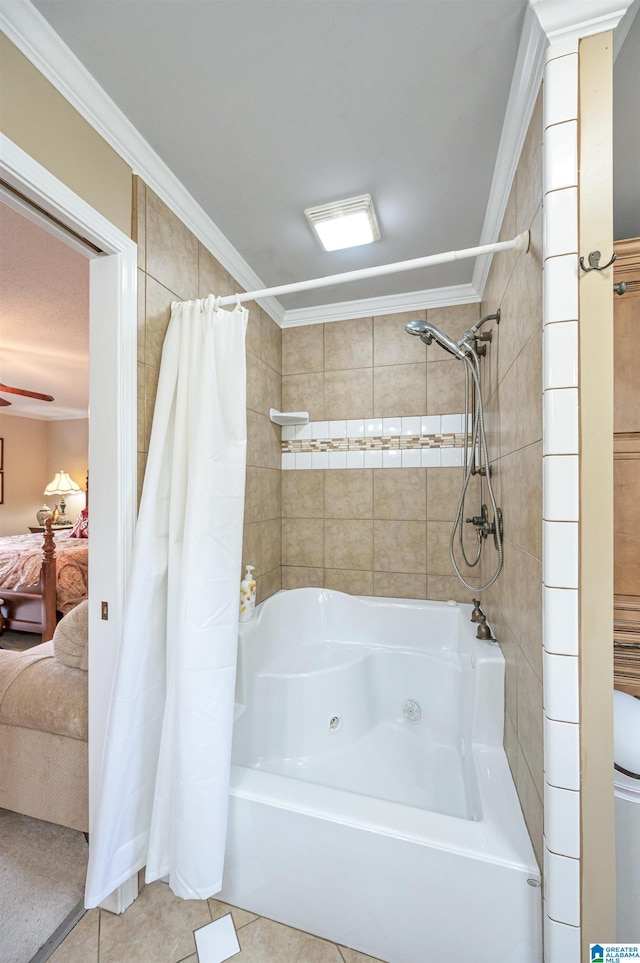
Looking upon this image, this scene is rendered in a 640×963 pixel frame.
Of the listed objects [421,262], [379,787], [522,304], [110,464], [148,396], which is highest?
[421,262]

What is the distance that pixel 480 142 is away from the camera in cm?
127

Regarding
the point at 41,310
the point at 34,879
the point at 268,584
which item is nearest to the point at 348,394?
the point at 268,584

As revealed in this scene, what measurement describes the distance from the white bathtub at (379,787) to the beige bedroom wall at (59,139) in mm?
1710

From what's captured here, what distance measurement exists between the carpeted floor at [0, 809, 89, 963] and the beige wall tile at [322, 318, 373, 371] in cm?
254

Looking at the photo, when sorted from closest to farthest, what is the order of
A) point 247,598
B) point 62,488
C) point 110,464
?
point 110,464 → point 247,598 → point 62,488

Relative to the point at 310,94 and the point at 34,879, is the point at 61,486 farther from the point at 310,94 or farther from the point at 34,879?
the point at 310,94

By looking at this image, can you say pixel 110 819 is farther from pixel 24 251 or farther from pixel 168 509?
pixel 24 251

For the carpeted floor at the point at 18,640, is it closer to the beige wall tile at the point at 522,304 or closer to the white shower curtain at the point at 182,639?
the white shower curtain at the point at 182,639

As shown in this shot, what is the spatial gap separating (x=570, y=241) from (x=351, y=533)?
1781mm

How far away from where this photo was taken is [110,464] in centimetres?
122

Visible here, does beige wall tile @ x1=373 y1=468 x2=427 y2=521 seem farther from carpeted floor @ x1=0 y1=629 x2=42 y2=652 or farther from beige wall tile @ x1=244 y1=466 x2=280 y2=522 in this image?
carpeted floor @ x1=0 y1=629 x2=42 y2=652

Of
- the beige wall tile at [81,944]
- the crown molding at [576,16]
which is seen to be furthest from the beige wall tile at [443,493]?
the beige wall tile at [81,944]

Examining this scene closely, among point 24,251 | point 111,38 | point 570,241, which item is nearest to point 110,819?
point 570,241

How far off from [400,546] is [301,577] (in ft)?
2.18
